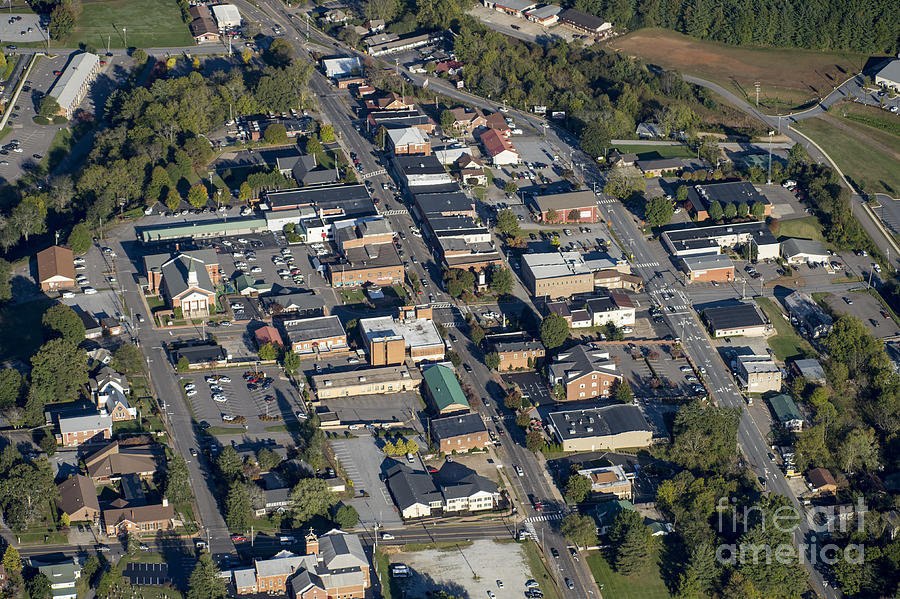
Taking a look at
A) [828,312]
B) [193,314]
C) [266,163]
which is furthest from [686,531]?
[266,163]

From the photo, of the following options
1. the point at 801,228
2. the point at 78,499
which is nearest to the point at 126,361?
the point at 78,499

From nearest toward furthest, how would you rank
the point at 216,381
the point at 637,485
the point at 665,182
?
the point at 637,485 → the point at 216,381 → the point at 665,182

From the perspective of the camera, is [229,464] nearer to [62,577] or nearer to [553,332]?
[62,577]

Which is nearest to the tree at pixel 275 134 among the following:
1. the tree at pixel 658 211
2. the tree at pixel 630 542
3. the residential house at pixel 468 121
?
the residential house at pixel 468 121

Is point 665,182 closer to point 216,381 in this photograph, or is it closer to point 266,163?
point 266,163

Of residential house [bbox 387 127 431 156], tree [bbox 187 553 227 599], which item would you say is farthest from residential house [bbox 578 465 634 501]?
residential house [bbox 387 127 431 156]
